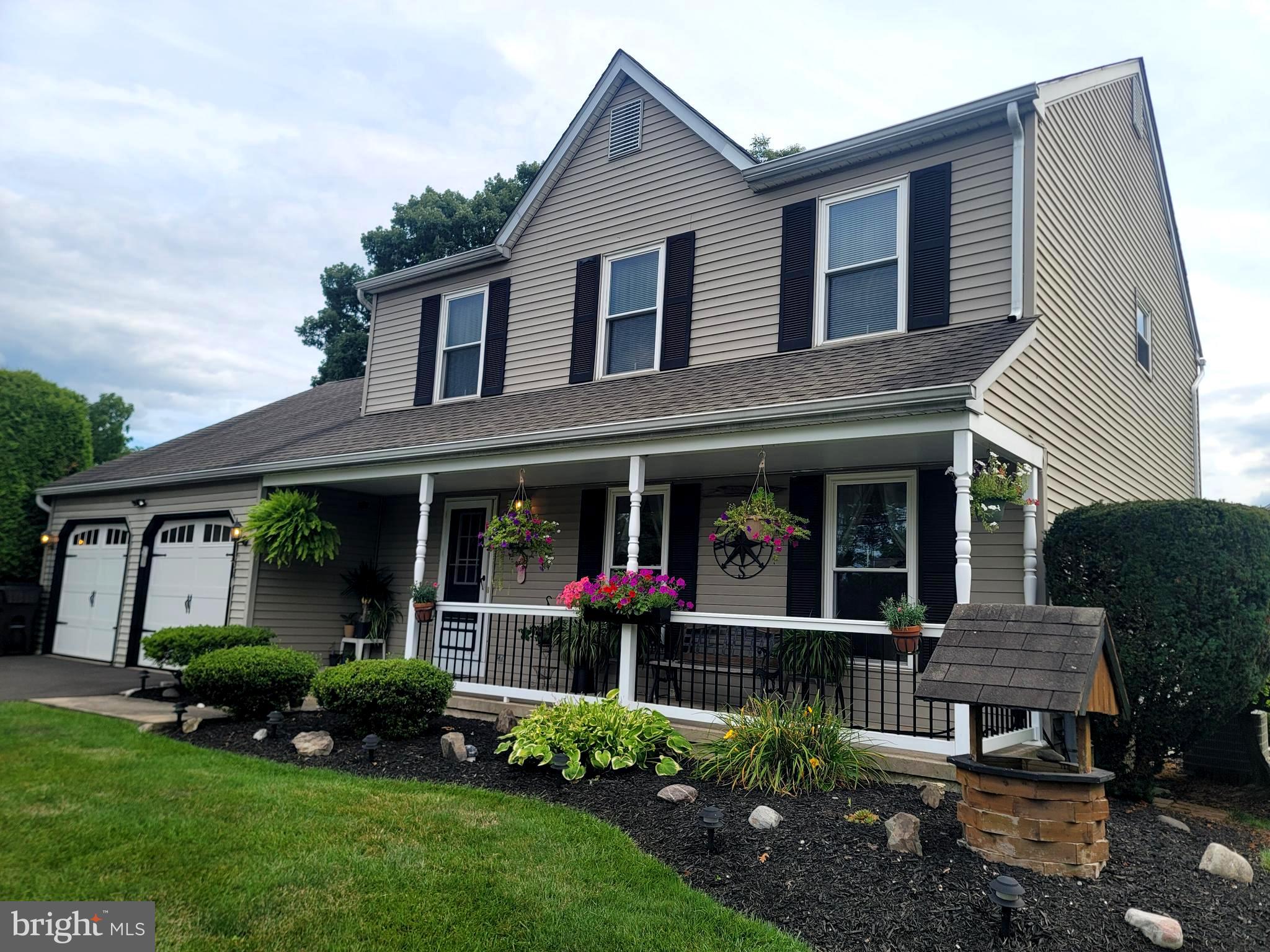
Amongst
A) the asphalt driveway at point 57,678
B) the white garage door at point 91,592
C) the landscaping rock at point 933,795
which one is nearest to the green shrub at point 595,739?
the landscaping rock at point 933,795

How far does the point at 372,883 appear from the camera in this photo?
3881 millimetres

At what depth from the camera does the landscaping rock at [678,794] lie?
5.17 meters

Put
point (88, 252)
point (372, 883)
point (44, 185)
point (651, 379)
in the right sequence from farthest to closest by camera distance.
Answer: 1. point (88, 252)
2. point (44, 185)
3. point (651, 379)
4. point (372, 883)

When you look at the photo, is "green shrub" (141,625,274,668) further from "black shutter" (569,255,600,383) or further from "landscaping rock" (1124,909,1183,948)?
"landscaping rock" (1124,909,1183,948)

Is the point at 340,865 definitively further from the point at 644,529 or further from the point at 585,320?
the point at 585,320

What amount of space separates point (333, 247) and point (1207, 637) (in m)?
27.8

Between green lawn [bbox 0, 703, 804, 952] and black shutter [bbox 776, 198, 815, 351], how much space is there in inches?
204

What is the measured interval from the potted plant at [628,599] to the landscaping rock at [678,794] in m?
1.91

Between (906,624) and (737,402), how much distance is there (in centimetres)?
243

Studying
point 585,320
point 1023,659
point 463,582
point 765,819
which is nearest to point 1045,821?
point 1023,659

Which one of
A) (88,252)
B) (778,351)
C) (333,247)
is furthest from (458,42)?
(333,247)

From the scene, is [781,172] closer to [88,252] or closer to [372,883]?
[372,883]

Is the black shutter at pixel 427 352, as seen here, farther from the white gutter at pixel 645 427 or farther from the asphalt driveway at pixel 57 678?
the asphalt driveway at pixel 57 678

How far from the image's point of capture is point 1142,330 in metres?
10.7
